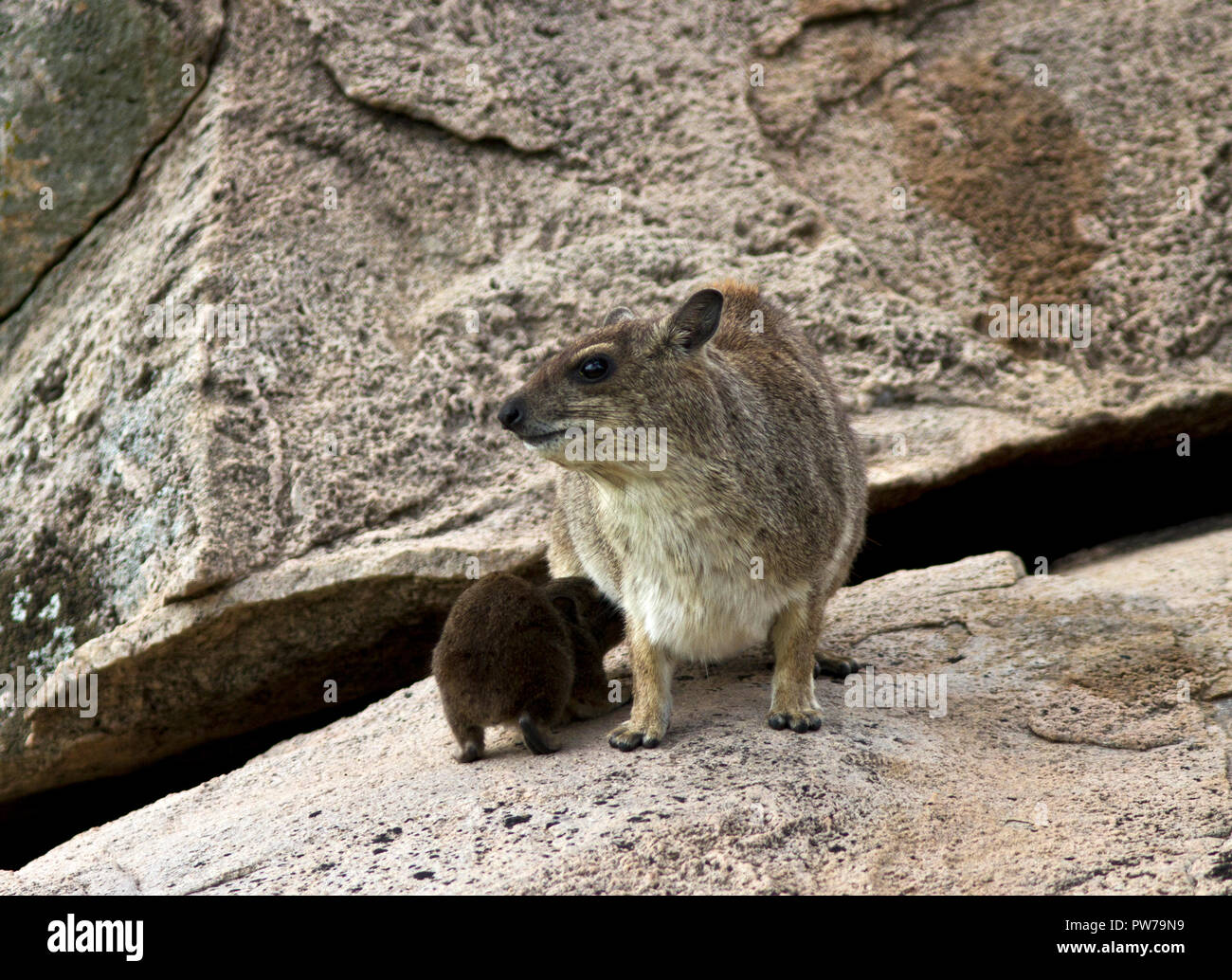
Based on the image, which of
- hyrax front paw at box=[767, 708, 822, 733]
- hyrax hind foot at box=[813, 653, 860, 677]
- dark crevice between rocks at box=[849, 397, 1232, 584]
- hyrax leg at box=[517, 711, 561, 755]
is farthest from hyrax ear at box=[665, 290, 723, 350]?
dark crevice between rocks at box=[849, 397, 1232, 584]

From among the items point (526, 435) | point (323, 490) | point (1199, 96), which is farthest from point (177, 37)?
point (1199, 96)

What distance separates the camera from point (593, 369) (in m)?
4.67

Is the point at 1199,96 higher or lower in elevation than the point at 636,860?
higher

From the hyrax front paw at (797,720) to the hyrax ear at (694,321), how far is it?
1613 mm

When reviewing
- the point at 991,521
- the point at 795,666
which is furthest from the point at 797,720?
the point at 991,521

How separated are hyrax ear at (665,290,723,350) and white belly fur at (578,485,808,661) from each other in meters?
0.66

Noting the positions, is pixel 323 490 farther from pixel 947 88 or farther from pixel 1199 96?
pixel 1199 96

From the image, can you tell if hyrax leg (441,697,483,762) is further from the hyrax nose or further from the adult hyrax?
the hyrax nose

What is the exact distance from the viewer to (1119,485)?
779cm

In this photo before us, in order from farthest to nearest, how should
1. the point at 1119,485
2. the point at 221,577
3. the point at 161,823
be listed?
1. the point at 1119,485
2. the point at 221,577
3. the point at 161,823

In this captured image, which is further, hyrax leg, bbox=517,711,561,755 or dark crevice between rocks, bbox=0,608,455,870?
dark crevice between rocks, bbox=0,608,455,870

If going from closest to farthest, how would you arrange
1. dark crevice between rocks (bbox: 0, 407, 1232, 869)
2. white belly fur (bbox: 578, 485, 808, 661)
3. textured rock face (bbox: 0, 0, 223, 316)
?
white belly fur (bbox: 578, 485, 808, 661), dark crevice between rocks (bbox: 0, 407, 1232, 869), textured rock face (bbox: 0, 0, 223, 316)

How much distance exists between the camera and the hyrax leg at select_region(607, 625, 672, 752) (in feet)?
15.9

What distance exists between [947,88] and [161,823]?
6.89 meters
